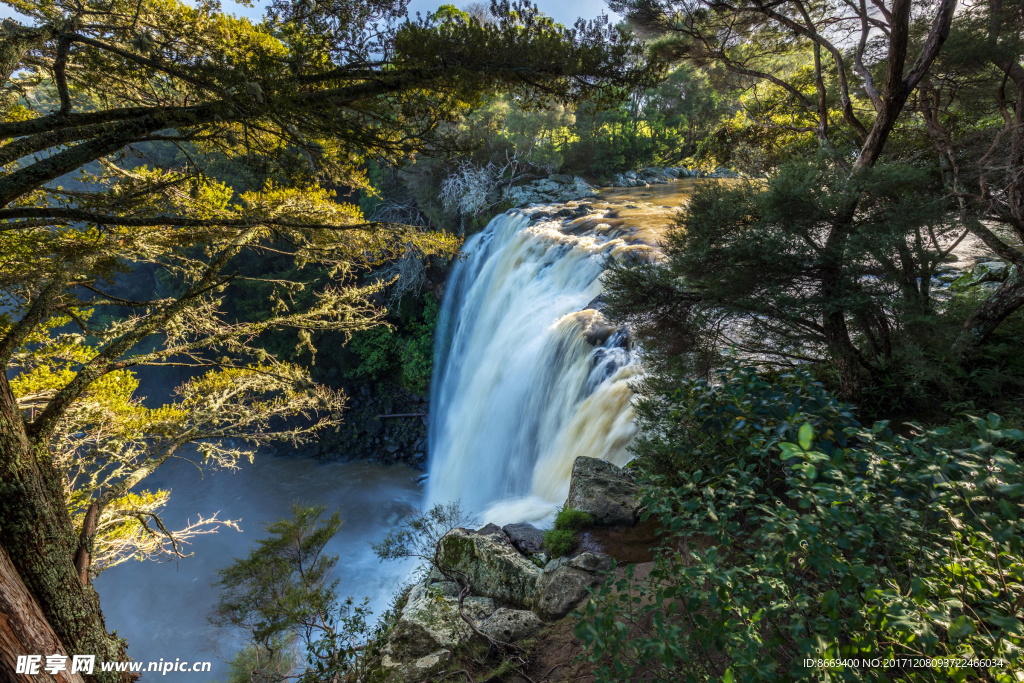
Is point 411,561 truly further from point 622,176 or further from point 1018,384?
point 622,176

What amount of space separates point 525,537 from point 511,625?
1471 millimetres

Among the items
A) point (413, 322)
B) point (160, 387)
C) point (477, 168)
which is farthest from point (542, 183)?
point (160, 387)

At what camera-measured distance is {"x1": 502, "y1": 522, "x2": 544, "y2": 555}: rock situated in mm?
5340

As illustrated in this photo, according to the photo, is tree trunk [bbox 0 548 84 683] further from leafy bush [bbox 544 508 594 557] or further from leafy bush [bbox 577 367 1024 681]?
leafy bush [bbox 544 508 594 557]

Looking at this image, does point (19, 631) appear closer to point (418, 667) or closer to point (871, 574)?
point (418, 667)

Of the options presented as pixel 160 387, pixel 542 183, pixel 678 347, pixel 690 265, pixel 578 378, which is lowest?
pixel 160 387

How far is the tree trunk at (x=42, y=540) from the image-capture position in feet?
9.50

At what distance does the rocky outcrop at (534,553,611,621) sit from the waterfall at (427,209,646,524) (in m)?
1.67

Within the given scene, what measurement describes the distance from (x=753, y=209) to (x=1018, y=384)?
8.71 feet

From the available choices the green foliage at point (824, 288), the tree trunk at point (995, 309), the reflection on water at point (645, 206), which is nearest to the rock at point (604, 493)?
the green foliage at point (824, 288)

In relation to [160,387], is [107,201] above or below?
above

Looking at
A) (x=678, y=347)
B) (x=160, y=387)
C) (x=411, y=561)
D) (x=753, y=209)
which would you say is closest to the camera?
(x=753, y=209)

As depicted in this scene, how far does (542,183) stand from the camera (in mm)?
17281

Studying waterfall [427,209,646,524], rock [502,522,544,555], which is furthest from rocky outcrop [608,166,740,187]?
rock [502,522,544,555]
